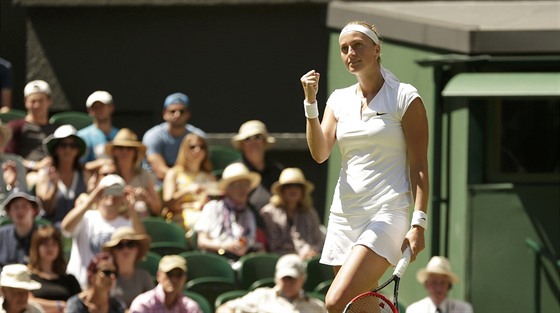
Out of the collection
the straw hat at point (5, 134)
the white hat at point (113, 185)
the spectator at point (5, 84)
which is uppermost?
the spectator at point (5, 84)

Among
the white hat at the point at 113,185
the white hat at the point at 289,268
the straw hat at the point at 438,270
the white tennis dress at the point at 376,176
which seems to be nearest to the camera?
the white tennis dress at the point at 376,176

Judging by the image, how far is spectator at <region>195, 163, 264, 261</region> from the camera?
35.5ft

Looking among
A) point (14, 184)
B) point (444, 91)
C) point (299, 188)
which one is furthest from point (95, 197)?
point (444, 91)

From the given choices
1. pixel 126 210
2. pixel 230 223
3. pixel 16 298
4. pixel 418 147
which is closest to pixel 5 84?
pixel 126 210

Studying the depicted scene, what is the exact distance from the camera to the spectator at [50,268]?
9.70 m

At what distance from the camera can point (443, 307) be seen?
10023 mm

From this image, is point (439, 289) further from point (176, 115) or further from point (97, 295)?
point (176, 115)

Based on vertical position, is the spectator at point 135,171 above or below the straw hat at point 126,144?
below

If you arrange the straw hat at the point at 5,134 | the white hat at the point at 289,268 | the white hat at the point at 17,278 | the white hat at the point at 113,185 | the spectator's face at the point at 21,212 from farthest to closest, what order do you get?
→ the straw hat at the point at 5,134, the white hat at the point at 113,185, the spectator's face at the point at 21,212, the white hat at the point at 289,268, the white hat at the point at 17,278

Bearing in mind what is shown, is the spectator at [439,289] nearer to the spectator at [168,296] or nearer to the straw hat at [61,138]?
the spectator at [168,296]

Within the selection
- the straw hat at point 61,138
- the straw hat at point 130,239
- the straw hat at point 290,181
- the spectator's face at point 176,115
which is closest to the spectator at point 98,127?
the spectator's face at point 176,115

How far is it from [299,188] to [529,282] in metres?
1.86

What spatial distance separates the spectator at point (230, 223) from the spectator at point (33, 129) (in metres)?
1.67

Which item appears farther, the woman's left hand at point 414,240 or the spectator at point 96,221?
the spectator at point 96,221
